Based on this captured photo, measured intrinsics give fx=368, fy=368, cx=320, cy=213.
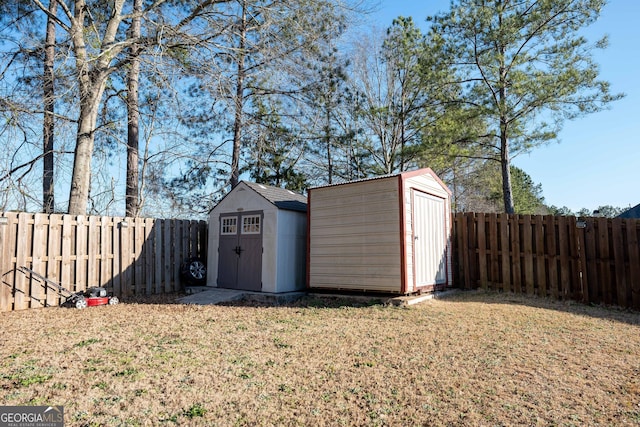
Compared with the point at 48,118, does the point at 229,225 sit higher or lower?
lower

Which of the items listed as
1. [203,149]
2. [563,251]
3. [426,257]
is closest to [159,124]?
[203,149]

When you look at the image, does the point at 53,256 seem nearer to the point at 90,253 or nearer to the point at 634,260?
the point at 90,253

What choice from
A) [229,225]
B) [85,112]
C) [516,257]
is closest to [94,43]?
[85,112]

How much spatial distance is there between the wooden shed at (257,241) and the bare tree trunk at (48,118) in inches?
157

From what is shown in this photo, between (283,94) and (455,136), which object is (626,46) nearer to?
(455,136)

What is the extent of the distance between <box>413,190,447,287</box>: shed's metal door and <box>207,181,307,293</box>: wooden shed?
109 inches

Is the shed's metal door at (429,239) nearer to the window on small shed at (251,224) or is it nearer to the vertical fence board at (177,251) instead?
the window on small shed at (251,224)

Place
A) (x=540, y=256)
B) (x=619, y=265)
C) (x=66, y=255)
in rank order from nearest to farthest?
(x=619, y=265)
(x=66, y=255)
(x=540, y=256)

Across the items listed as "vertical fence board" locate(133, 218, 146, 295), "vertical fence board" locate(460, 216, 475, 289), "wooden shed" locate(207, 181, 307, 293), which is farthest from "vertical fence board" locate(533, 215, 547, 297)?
"vertical fence board" locate(133, 218, 146, 295)

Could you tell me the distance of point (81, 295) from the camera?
682 cm

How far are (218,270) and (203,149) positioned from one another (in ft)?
17.2

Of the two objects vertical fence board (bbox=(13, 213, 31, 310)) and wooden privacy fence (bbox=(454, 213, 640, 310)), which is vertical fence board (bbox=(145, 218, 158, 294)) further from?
wooden privacy fence (bbox=(454, 213, 640, 310))

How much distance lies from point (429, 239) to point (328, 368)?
4858 millimetres

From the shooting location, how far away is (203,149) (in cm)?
1249
